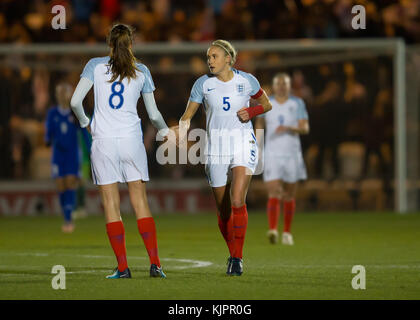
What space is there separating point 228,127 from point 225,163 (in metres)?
0.34

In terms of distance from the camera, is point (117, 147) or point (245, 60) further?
point (245, 60)

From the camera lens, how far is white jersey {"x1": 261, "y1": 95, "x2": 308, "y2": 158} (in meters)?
14.1

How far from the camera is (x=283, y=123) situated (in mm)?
14180

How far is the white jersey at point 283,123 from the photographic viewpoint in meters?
14.1

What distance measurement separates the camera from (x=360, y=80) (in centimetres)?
2164

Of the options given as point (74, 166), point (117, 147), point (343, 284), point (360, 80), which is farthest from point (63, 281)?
point (360, 80)

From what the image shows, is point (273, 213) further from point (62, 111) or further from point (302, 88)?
point (302, 88)

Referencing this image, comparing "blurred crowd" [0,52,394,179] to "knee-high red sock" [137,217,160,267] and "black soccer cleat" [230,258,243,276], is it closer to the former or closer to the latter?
"black soccer cleat" [230,258,243,276]

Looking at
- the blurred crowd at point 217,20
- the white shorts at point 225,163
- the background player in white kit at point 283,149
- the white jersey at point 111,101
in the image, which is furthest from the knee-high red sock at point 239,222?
the blurred crowd at point 217,20

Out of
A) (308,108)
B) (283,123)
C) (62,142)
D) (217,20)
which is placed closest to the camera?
(283,123)

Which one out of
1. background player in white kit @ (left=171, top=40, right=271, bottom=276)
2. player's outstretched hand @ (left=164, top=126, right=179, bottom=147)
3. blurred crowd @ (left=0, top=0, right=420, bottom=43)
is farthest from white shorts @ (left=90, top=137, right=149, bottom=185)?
blurred crowd @ (left=0, top=0, right=420, bottom=43)

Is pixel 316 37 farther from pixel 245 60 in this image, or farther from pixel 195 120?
pixel 195 120

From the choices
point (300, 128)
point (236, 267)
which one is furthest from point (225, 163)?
point (300, 128)

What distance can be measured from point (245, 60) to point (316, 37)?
7.35 feet
